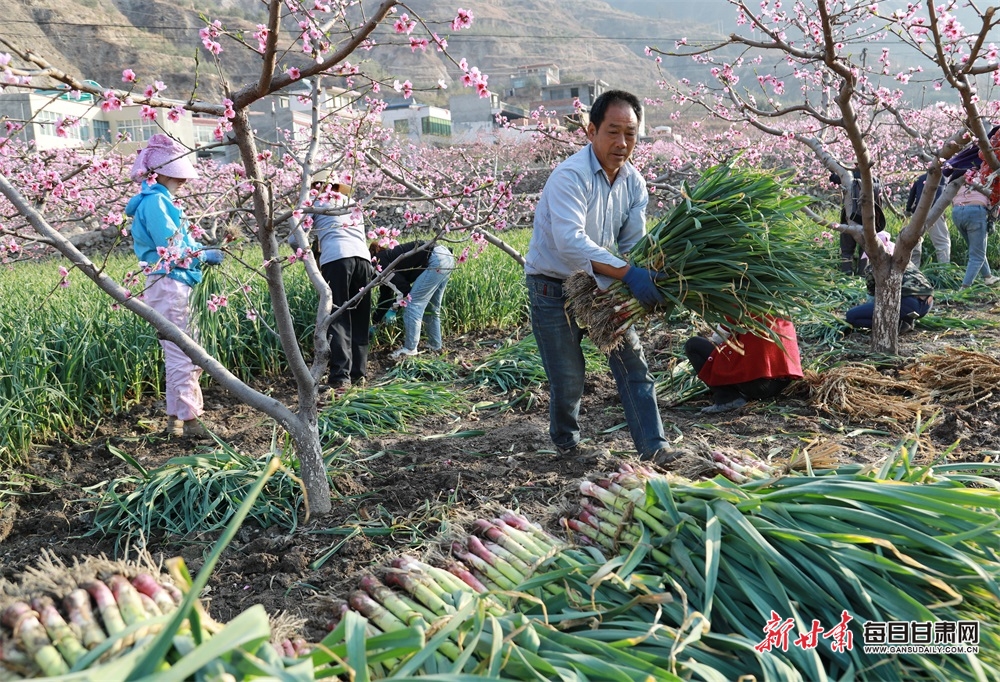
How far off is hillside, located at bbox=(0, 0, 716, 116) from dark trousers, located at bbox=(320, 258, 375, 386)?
22.7 m

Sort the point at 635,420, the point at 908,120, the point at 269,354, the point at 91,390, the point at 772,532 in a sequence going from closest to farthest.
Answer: the point at 772,532
the point at 635,420
the point at 91,390
the point at 269,354
the point at 908,120

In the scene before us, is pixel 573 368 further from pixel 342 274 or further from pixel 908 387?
pixel 342 274

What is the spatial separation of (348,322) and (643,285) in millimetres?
2916

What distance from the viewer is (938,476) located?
1693 millimetres

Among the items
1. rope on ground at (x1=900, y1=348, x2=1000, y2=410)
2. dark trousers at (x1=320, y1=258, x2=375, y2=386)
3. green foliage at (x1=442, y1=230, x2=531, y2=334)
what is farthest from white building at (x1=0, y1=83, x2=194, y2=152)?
rope on ground at (x1=900, y1=348, x2=1000, y2=410)

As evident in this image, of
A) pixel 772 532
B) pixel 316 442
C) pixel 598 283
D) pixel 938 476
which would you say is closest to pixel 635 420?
pixel 598 283

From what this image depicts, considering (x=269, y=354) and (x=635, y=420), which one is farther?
(x=269, y=354)

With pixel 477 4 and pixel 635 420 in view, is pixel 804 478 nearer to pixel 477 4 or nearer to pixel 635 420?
pixel 635 420

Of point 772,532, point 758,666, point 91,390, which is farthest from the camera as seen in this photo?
point 91,390

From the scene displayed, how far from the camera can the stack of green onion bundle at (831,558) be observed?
1309mm

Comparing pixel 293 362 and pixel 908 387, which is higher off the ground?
pixel 293 362

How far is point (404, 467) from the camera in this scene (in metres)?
3.50

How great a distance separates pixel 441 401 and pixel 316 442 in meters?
1.65

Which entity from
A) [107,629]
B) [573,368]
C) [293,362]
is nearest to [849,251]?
[573,368]
